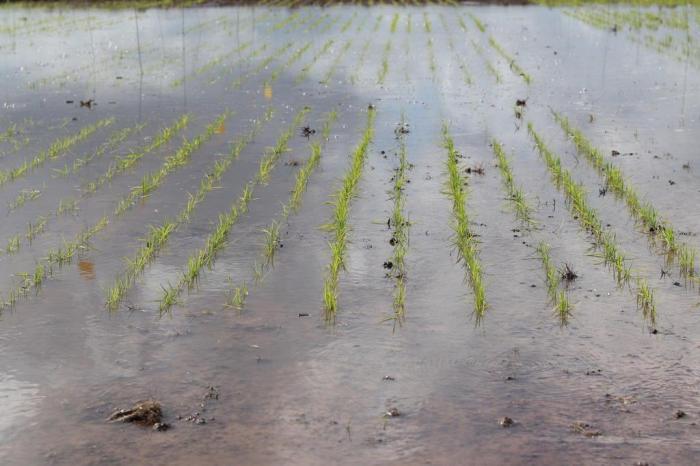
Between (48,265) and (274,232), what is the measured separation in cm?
158

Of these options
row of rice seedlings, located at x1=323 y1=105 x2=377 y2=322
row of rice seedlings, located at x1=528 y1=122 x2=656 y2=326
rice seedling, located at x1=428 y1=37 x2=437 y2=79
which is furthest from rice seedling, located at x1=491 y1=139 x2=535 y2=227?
rice seedling, located at x1=428 y1=37 x2=437 y2=79

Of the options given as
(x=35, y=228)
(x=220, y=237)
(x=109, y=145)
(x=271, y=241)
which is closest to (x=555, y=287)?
(x=271, y=241)

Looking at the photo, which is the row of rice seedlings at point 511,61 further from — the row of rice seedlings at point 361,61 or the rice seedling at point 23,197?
the rice seedling at point 23,197

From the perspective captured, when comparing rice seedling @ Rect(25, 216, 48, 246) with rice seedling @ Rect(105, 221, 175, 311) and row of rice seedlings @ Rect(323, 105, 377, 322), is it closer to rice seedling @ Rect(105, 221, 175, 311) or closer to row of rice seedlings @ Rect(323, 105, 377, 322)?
rice seedling @ Rect(105, 221, 175, 311)

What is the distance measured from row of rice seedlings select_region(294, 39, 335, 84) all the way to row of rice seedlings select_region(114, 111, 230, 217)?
3.44m

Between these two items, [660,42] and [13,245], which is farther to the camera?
[660,42]

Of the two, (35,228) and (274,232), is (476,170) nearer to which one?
(274,232)

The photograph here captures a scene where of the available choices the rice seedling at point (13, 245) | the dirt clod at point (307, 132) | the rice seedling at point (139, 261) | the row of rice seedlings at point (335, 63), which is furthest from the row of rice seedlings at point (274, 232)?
the row of rice seedlings at point (335, 63)

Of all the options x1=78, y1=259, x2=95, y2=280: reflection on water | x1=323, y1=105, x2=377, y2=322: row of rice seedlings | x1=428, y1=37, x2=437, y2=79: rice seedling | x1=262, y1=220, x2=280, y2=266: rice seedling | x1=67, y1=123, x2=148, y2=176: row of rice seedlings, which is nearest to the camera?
x1=323, y1=105, x2=377, y2=322: row of rice seedlings

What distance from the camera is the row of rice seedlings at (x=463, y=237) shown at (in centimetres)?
562

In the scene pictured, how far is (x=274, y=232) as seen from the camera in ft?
22.9

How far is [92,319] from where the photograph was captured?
214 inches

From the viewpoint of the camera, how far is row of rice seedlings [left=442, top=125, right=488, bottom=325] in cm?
562

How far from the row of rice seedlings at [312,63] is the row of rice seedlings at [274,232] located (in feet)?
14.7
